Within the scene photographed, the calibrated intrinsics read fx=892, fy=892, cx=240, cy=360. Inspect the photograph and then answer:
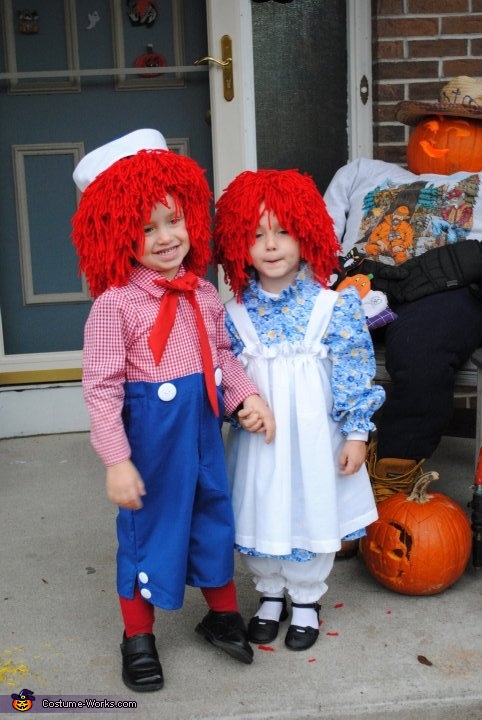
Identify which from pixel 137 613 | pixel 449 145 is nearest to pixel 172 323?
pixel 137 613

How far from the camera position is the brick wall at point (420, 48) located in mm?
4020

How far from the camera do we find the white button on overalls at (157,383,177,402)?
2.13m

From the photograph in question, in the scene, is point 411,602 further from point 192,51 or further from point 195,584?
point 192,51

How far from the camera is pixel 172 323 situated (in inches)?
84.9

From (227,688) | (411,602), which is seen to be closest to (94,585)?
(227,688)

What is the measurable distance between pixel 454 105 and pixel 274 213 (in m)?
1.48

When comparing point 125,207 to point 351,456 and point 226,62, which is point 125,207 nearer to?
point 351,456

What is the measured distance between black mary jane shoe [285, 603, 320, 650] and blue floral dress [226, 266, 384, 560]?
0.69 ft

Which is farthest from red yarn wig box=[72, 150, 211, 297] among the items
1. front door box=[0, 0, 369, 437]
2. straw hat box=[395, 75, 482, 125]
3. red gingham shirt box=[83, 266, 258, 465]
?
front door box=[0, 0, 369, 437]

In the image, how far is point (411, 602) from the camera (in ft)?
8.63

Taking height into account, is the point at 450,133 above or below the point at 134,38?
below

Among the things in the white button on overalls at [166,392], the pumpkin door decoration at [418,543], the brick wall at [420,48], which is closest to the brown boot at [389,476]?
the pumpkin door decoration at [418,543]

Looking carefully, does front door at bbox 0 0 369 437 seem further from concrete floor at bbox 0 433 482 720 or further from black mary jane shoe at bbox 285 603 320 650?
black mary jane shoe at bbox 285 603 320 650

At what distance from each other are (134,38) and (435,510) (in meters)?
2.59
